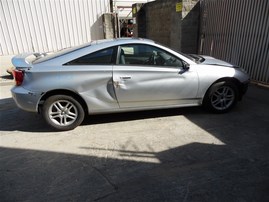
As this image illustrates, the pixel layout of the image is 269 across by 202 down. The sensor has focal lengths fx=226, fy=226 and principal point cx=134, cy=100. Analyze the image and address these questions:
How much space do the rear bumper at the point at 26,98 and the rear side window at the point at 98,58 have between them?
900mm

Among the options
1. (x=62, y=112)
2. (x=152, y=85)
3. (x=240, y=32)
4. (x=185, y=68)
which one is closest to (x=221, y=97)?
(x=185, y=68)

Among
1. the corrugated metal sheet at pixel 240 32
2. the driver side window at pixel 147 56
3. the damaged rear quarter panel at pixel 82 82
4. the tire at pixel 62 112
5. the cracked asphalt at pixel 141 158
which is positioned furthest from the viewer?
the corrugated metal sheet at pixel 240 32

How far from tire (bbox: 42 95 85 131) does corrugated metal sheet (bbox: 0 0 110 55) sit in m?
7.14

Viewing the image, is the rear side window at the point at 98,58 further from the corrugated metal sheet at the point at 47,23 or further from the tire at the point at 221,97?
the corrugated metal sheet at the point at 47,23

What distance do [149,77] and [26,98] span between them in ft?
6.98

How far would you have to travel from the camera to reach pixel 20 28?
9562mm

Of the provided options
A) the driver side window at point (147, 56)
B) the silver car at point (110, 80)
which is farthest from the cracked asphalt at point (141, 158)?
the driver side window at point (147, 56)

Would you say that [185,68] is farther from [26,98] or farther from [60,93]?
[26,98]

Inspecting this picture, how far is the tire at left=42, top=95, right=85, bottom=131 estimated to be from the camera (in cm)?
387

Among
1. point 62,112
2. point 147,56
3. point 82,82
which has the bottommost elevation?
point 62,112

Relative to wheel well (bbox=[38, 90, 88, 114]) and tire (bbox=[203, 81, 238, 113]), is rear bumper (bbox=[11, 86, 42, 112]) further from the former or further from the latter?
tire (bbox=[203, 81, 238, 113])

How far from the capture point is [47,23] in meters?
9.83

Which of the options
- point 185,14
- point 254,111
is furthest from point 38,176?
point 185,14

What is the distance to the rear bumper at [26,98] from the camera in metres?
3.77
